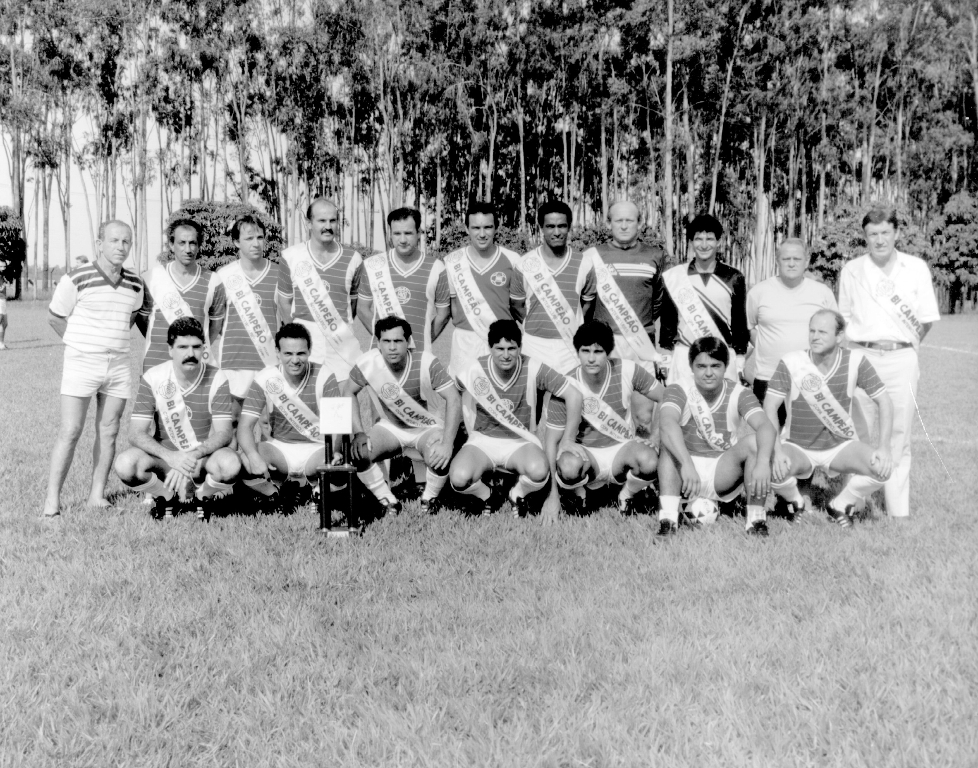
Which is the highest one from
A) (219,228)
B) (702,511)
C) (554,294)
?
(219,228)

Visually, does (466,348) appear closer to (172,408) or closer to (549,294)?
(549,294)

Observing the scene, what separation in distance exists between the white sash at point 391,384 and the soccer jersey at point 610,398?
0.86 meters

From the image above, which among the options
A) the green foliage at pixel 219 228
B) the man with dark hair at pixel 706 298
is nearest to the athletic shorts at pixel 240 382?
the man with dark hair at pixel 706 298

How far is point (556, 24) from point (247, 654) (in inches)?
1467

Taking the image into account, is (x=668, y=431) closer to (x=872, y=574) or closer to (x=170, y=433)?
(x=872, y=574)

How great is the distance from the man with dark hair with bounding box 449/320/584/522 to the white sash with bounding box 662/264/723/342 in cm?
91

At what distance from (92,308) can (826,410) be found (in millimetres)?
4590

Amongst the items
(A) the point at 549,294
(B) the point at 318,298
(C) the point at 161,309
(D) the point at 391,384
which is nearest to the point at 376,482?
(D) the point at 391,384

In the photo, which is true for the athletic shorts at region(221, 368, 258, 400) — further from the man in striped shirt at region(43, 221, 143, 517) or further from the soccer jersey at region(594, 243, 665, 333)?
the soccer jersey at region(594, 243, 665, 333)

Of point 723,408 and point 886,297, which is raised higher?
point 886,297

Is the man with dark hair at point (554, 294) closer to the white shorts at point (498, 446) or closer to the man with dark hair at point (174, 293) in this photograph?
the white shorts at point (498, 446)

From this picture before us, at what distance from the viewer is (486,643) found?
11.3 ft

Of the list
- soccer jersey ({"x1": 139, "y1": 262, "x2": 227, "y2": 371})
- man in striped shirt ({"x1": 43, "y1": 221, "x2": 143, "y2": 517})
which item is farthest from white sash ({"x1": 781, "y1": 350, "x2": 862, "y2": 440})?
man in striped shirt ({"x1": 43, "y1": 221, "x2": 143, "y2": 517})

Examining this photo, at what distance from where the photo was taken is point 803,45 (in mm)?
35781
